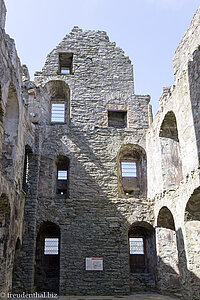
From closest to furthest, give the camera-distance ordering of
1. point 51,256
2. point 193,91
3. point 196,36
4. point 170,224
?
point 193,91, point 196,36, point 170,224, point 51,256

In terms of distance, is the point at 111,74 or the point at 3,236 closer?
the point at 3,236

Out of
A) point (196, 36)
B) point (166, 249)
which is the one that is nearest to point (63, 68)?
point (196, 36)

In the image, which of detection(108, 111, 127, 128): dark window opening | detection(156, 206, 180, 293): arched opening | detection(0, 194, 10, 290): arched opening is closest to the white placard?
detection(156, 206, 180, 293): arched opening

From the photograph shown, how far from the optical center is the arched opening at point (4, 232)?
7.65 m

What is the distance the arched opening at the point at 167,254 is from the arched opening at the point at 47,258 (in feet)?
12.0

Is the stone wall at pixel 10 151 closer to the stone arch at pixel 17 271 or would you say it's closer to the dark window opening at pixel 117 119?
the stone arch at pixel 17 271

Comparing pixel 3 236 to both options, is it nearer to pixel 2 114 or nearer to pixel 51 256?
pixel 2 114

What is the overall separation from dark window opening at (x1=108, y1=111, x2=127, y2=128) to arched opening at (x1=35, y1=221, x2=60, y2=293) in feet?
16.5

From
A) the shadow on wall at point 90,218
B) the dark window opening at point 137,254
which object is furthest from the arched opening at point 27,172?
the dark window opening at point 137,254

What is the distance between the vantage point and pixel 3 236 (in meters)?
7.84

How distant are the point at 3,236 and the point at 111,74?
9045 mm

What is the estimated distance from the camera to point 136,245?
1269 cm

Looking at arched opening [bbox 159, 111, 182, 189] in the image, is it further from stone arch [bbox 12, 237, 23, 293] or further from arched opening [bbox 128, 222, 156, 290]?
stone arch [bbox 12, 237, 23, 293]

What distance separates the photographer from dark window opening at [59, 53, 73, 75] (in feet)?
49.0
